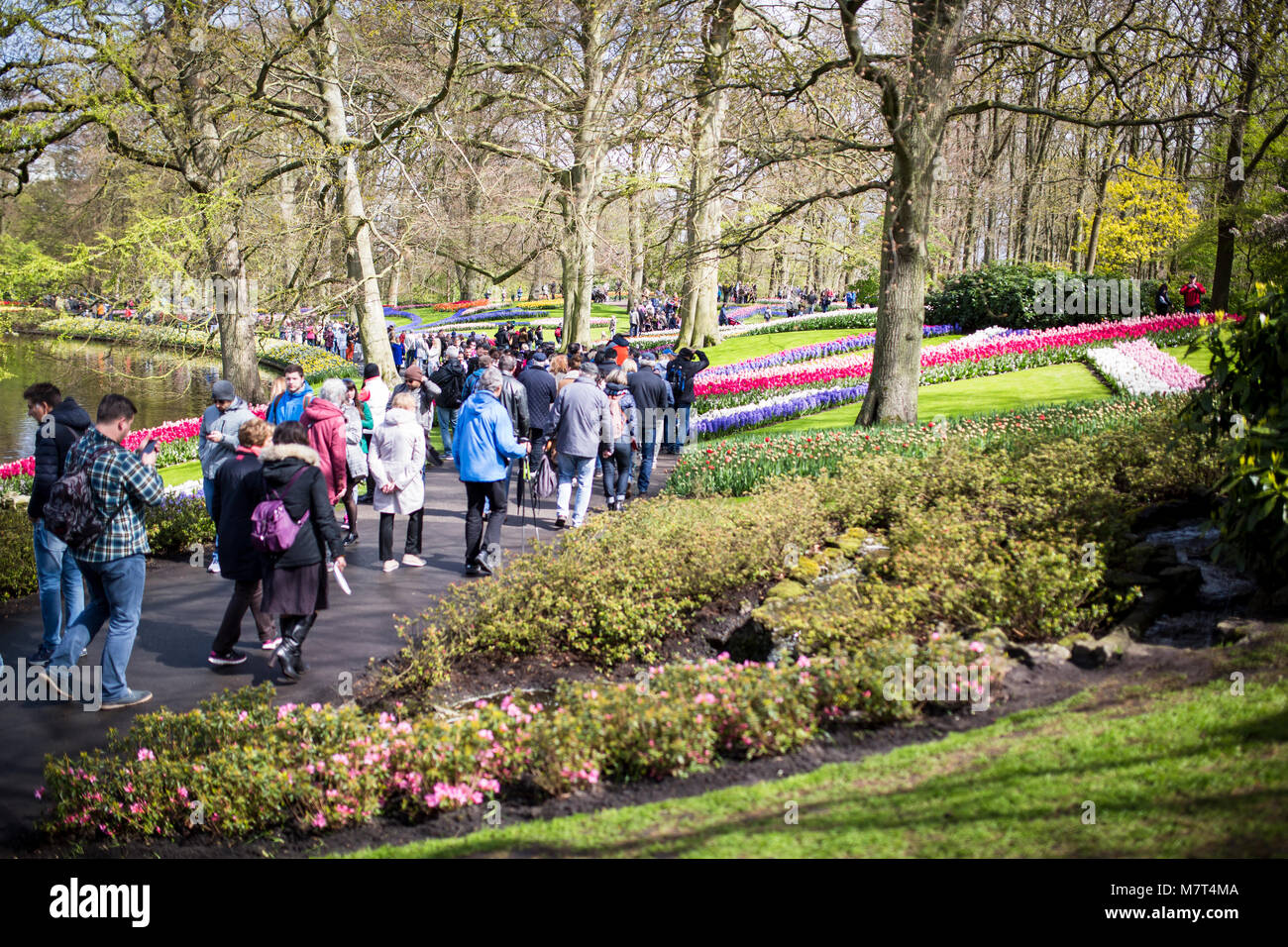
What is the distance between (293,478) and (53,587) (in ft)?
6.63

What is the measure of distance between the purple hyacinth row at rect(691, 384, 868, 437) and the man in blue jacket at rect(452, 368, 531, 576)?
257 inches

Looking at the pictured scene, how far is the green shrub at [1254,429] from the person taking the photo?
17.5ft

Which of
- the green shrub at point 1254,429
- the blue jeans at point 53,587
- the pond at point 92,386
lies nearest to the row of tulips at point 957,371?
the pond at point 92,386

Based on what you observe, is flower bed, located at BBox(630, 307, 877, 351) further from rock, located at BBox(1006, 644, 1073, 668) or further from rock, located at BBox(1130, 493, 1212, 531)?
rock, located at BBox(1006, 644, 1073, 668)

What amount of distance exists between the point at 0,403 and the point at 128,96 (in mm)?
18725

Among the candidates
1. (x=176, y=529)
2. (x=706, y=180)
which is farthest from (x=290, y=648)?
(x=706, y=180)

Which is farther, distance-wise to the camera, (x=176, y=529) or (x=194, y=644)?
(x=176, y=529)

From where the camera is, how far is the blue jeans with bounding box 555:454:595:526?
396 inches

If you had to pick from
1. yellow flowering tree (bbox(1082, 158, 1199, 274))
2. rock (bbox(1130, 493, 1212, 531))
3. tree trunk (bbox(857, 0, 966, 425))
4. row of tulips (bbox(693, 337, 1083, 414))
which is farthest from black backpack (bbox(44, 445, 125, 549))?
yellow flowering tree (bbox(1082, 158, 1199, 274))

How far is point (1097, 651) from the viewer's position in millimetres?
5289

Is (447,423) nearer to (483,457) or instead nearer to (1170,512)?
(483,457)
